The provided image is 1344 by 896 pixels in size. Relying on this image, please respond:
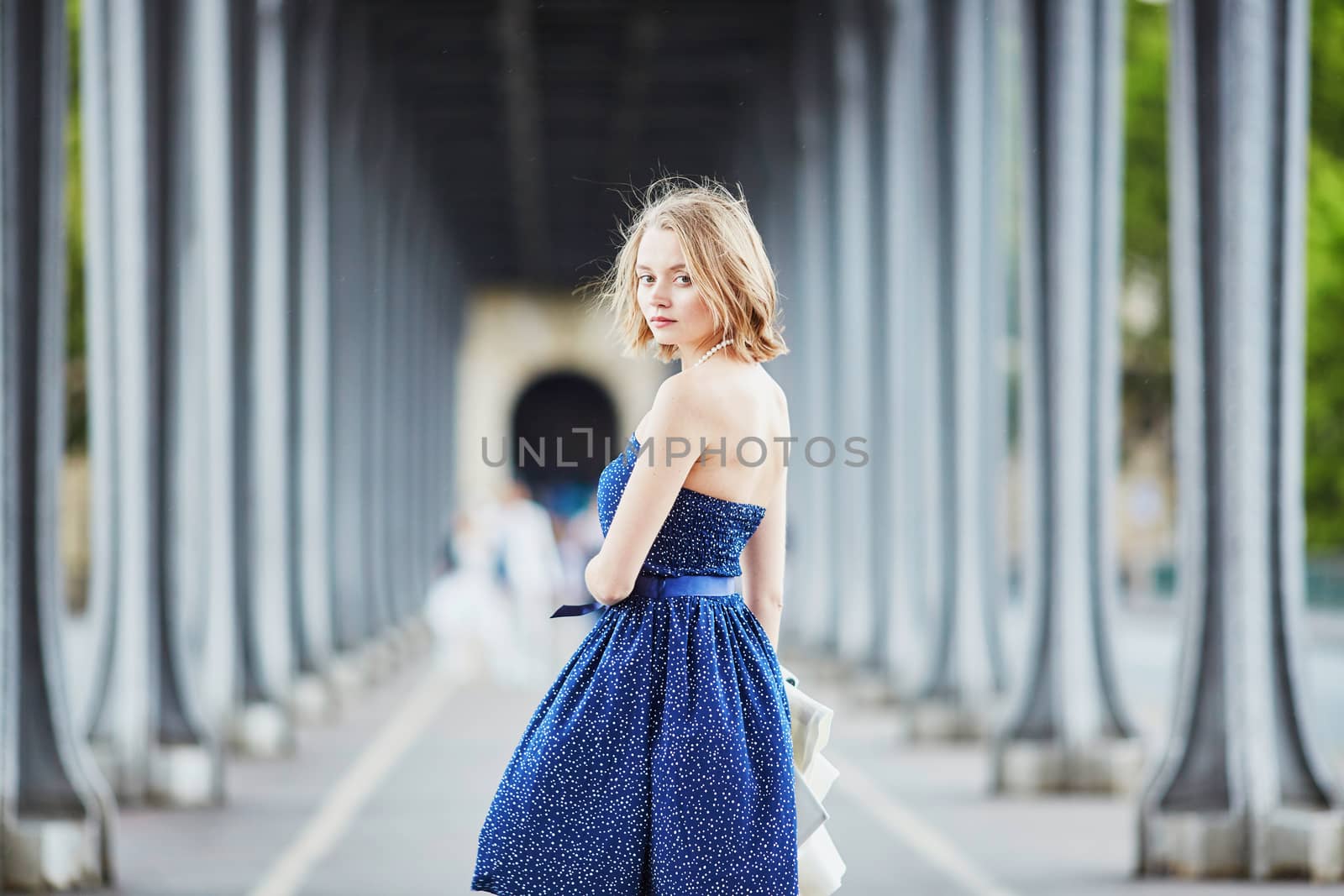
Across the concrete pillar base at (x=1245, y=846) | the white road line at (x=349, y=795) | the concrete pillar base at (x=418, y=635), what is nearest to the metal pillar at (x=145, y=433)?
the white road line at (x=349, y=795)

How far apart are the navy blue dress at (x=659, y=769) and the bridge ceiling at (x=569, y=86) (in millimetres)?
13529

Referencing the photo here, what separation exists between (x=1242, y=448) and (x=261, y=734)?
761 cm

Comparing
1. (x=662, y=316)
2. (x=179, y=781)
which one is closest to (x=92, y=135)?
(x=179, y=781)

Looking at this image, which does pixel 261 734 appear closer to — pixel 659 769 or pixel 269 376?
pixel 269 376

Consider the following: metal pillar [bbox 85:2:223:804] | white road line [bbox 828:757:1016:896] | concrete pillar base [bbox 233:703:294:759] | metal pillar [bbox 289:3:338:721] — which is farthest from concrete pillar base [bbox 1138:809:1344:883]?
metal pillar [bbox 289:3:338:721]

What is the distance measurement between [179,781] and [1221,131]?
6252 mm

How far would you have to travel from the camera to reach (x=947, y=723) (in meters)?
14.3

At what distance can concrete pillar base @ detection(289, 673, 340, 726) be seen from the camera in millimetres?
16141

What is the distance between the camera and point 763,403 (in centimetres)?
369

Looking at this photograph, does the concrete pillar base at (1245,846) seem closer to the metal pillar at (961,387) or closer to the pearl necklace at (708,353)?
the pearl necklace at (708,353)

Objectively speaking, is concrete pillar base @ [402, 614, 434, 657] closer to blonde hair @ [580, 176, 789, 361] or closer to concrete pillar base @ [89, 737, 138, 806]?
concrete pillar base @ [89, 737, 138, 806]

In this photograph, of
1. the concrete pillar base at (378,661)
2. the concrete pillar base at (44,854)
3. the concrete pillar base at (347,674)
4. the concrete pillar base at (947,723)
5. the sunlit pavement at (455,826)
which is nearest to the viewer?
the concrete pillar base at (44,854)

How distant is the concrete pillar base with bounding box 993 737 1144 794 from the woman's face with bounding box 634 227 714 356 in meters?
7.72

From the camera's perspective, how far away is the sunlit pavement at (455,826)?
8.02m
